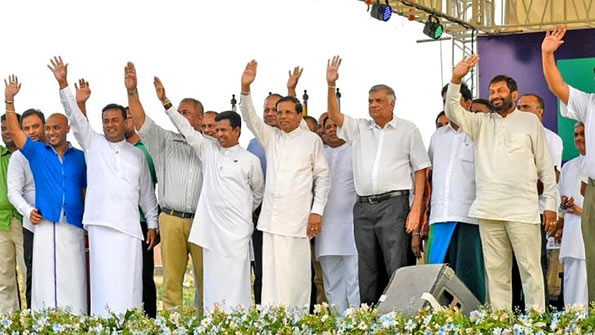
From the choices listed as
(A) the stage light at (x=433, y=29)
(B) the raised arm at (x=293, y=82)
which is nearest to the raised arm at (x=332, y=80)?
(B) the raised arm at (x=293, y=82)

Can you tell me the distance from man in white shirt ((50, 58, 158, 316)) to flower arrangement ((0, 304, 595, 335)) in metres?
1.87

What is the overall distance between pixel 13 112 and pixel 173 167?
116 centimetres

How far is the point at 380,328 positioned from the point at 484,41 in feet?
24.3

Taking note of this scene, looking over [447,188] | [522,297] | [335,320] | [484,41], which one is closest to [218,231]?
[447,188]

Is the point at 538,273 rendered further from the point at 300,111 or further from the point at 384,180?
the point at 300,111

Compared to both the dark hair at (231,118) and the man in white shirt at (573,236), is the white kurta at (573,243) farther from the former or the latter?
the dark hair at (231,118)

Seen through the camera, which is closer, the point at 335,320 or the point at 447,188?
the point at 335,320

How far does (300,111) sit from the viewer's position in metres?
8.00

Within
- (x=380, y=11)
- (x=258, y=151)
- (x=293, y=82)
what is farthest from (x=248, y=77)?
(x=380, y=11)

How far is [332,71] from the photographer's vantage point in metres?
7.74

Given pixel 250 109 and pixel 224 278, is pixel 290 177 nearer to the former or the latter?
pixel 250 109

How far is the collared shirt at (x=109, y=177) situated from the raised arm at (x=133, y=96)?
216mm

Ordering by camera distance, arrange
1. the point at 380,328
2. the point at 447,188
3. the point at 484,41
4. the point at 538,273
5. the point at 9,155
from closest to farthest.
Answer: the point at 380,328 → the point at 538,273 → the point at 447,188 → the point at 9,155 → the point at 484,41

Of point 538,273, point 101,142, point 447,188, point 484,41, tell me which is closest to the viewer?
point 538,273
